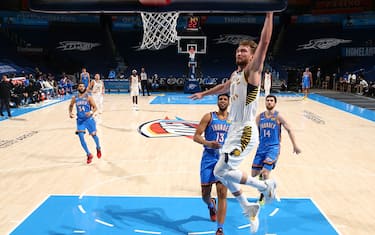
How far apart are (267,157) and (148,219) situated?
6.45 feet

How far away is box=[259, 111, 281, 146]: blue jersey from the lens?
19.3 ft

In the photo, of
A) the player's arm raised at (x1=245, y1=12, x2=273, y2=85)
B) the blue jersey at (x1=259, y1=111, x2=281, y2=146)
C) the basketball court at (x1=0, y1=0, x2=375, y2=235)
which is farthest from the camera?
the blue jersey at (x1=259, y1=111, x2=281, y2=146)

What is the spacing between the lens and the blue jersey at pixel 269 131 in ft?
19.3

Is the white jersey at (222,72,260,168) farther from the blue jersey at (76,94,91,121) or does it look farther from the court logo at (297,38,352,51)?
the court logo at (297,38,352,51)

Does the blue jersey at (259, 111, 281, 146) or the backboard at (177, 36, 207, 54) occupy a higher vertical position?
the backboard at (177, 36, 207, 54)

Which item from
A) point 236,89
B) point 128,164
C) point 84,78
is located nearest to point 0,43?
point 84,78

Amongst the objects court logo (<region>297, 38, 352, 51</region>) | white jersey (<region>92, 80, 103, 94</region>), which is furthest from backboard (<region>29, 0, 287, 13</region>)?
court logo (<region>297, 38, 352, 51</region>)

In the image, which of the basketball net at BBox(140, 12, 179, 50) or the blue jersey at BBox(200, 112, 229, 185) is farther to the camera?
the basketball net at BBox(140, 12, 179, 50)

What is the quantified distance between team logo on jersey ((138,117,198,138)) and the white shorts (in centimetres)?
755

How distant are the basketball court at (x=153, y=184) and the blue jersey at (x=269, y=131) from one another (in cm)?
102

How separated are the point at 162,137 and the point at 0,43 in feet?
77.0

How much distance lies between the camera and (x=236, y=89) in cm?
388

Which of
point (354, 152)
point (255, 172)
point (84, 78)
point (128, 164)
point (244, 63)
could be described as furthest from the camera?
point (84, 78)

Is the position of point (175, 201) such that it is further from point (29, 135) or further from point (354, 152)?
point (29, 135)
